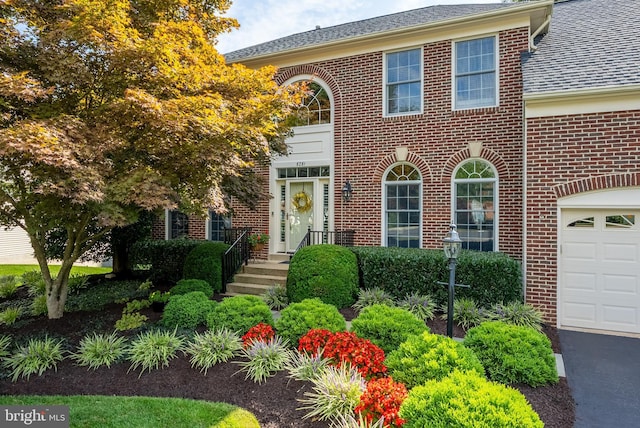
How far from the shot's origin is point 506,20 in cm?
806

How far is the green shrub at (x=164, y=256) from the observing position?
1012 cm

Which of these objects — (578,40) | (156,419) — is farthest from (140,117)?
(578,40)

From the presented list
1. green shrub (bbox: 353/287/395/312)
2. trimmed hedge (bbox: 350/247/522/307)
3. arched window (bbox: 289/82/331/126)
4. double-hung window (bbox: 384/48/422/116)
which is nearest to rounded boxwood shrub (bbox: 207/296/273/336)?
green shrub (bbox: 353/287/395/312)

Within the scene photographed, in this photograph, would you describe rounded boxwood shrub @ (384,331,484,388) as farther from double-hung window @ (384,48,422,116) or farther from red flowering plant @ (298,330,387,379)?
double-hung window @ (384,48,422,116)

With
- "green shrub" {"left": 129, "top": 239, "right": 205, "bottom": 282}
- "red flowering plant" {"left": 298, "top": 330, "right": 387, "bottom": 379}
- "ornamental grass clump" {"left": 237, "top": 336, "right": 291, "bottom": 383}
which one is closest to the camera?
"red flowering plant" {"left": 298, "top": 330, "right": 387, "bottom": 379}

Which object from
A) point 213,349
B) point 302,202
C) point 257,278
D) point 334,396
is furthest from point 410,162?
point 334,396

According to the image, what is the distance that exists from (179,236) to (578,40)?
1195 cm

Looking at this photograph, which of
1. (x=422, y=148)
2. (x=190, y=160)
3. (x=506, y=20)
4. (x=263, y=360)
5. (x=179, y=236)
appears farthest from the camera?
(x=179, y=236)

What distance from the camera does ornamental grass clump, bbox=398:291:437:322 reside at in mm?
6484

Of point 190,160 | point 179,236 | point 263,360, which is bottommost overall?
point 263,360

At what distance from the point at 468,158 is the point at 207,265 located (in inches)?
261

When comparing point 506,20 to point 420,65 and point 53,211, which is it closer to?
point 420,65

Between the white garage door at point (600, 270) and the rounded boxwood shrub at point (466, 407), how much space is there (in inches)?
188

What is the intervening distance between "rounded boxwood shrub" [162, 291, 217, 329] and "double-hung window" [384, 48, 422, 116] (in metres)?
6.37
